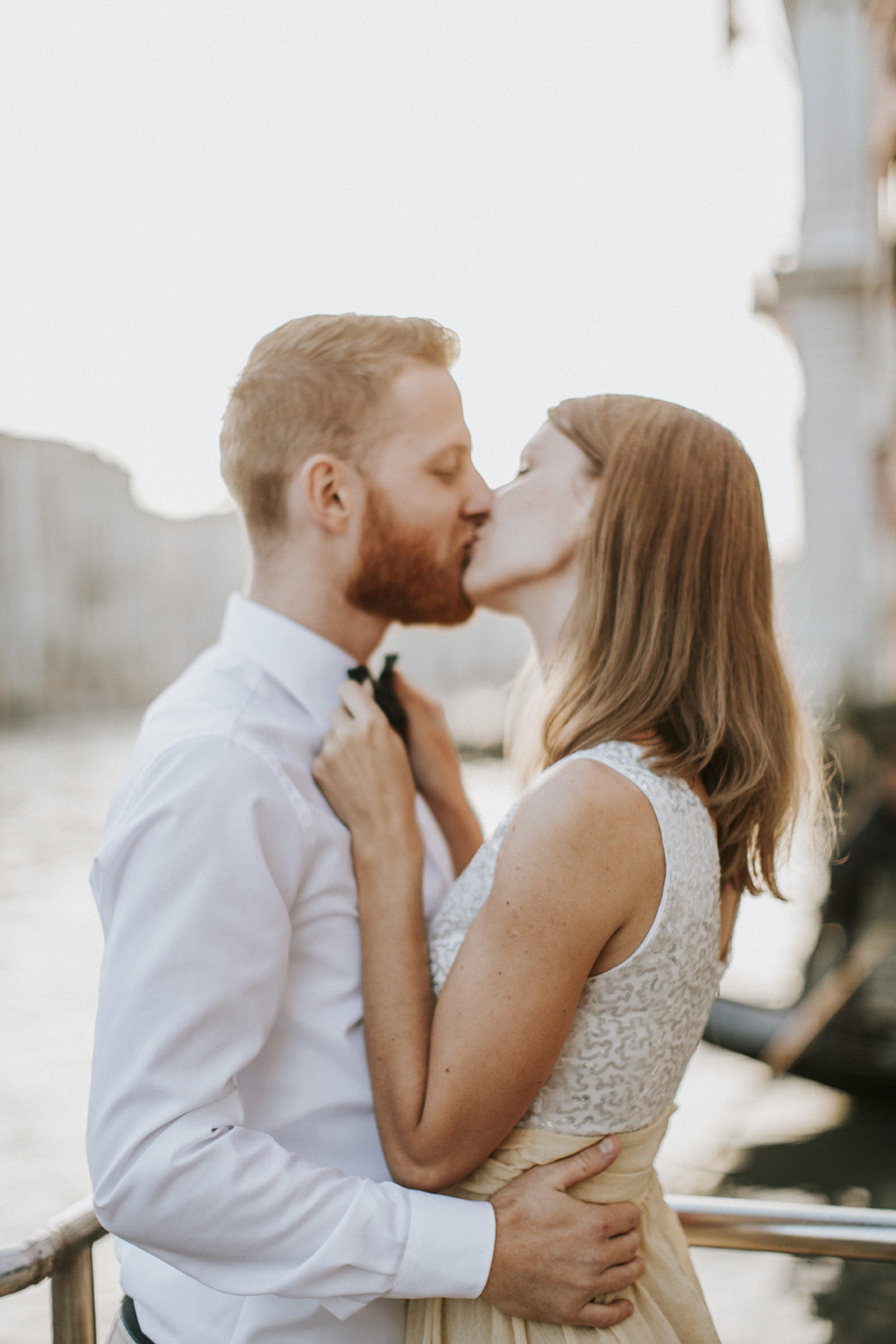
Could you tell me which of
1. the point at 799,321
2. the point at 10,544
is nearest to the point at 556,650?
the point at 799,321

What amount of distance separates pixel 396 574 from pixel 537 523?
22cm

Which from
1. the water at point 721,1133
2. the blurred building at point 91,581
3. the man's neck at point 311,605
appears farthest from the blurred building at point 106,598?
the man's neck at point 311,605

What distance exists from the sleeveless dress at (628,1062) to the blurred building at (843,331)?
954cm

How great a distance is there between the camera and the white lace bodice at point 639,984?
4.49 feet

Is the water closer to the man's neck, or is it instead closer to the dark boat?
the dark boat

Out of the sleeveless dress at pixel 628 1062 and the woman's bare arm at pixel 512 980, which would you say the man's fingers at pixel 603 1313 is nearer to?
the sleeveless dress at pixel 628 1062

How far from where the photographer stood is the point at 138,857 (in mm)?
1284

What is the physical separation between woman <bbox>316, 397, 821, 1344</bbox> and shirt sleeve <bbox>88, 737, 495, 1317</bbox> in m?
0.10

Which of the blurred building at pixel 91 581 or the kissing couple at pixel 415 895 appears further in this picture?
the blurred building at pixel 91 581

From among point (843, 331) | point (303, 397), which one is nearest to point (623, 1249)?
point (303, 397)

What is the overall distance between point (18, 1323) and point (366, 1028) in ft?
34.6

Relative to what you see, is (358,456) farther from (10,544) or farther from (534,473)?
(10,544)

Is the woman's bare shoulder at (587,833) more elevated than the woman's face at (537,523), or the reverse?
the woman's face at (537,523)

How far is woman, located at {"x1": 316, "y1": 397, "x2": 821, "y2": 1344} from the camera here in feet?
4.29
